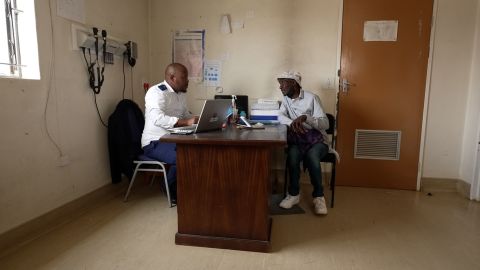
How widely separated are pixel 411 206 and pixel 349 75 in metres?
1.40

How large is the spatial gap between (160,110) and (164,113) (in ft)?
0.16

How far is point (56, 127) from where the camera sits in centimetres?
226

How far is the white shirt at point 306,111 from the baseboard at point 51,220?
179 centimetres

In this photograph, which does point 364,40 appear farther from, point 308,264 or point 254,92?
point 308,264

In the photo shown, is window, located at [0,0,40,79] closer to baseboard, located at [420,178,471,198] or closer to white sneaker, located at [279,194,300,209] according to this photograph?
white sneaker, located at [279,194,300,209]

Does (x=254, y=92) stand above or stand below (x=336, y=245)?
above

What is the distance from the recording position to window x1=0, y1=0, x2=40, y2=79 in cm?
198

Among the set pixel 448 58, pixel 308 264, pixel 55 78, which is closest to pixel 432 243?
pixel 308 264

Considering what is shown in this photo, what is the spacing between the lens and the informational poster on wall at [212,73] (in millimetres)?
3453

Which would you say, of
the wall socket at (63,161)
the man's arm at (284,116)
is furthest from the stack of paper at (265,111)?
the wall socket at (63,161)

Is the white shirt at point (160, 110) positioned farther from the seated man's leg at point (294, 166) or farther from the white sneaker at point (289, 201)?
the white sneaker at point (289, 201)

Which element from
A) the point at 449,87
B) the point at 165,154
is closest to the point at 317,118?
the point at 165,154

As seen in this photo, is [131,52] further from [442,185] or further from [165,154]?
[442,185]

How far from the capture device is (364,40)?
3.09m
